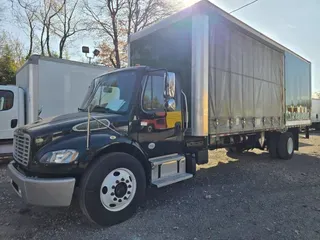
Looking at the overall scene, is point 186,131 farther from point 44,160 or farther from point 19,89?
point 19,89

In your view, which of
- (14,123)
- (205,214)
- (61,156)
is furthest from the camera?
(14,123)

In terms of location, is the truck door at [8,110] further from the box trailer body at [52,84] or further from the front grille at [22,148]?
the front grille at [22,148]

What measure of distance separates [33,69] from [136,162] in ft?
17.4

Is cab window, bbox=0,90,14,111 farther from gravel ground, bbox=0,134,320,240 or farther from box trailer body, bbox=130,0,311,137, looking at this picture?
box trailer body, bbox=130,0,311,137

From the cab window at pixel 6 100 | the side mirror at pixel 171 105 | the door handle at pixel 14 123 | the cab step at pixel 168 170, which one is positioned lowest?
the cab step at pixel 168 170

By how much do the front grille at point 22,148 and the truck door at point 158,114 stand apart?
1657mm

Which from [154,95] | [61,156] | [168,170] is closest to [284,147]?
[168,170]

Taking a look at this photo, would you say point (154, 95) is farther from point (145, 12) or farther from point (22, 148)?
point (145, 12)

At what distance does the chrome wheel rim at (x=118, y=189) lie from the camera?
365 centimetres

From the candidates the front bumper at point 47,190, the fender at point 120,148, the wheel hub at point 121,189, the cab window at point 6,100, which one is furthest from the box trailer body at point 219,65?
the cab window at point 6,100

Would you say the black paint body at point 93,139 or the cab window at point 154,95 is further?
the cab window at point 154,95

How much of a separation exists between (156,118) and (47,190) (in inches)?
80.5

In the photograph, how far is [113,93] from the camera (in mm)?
4473

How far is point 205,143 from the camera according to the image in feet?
17.6
